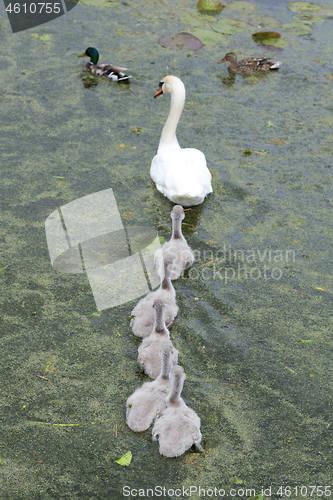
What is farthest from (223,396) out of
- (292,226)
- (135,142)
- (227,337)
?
(135,142)

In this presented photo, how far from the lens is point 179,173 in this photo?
14.8 feet

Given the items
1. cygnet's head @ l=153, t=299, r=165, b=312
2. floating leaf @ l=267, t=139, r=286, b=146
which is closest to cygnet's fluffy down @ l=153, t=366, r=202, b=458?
cygnet's head @ l=153, t=299, r=165, b=312

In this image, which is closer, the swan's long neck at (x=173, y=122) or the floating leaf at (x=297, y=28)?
the swan's long neck at (x=173, y=122)

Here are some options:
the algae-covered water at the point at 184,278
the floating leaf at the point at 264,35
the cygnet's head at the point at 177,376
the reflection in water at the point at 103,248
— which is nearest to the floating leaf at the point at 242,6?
the floating leaf at the point at 264,35

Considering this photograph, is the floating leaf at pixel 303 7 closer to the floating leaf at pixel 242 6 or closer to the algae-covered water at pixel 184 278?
the floating leaf at pixel 242 6

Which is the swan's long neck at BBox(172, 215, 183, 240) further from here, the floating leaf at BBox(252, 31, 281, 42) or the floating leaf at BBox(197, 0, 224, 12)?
the floating leaf at BBox(197, 0, 224, 12)

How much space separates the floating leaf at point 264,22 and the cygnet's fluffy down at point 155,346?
6.37 m

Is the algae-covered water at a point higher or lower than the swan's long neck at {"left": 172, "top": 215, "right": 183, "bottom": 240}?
lower

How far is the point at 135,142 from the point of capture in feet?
18.2

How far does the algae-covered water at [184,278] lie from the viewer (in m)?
2.85

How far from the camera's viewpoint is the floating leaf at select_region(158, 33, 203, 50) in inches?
285

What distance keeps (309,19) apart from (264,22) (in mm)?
820

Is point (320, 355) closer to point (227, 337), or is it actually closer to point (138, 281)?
point (227, 337)

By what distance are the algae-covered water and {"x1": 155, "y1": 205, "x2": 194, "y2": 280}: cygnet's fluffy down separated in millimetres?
129
